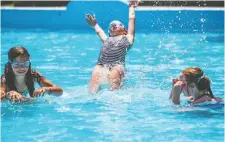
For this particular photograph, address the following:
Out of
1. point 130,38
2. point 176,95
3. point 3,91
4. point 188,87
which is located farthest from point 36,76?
point 130,38

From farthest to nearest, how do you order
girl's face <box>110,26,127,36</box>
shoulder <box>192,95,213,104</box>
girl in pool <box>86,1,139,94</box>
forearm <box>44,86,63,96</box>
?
girl's face <box>110,26,127,36</box> < girl in pool <box>86,1,139,94</box> < shoulder <box>192,95,213,104</box> < forearm <box>44,86,63,96</box>

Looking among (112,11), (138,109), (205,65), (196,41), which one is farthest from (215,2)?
(138,109)

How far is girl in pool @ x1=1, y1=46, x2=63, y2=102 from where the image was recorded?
19.0 ft

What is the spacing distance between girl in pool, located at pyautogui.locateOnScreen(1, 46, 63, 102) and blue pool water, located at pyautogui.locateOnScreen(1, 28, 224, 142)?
26cm

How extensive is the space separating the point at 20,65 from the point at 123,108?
1.30 metres

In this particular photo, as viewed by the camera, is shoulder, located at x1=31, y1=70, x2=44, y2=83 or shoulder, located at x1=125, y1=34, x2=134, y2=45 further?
shoulder, located at x1=125, y1=34, x2=134, y2=45

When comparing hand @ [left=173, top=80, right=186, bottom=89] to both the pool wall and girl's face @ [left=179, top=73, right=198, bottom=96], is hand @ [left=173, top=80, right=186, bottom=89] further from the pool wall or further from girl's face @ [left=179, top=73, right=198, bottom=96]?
the pool wall

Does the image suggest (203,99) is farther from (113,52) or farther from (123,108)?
(113,52)

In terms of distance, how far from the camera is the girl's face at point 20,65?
229 inches

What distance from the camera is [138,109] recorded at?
630 cm

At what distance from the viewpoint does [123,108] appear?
6336mm

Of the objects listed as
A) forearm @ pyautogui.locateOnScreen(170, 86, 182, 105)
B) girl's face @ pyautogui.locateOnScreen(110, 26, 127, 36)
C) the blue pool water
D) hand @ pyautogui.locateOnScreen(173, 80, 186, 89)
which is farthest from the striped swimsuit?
hand @ pyautogui.locateOnScreen(173, 80, 186, 89)

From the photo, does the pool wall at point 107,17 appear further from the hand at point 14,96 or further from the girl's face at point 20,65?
the hand at point 14,96

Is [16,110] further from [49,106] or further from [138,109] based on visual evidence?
[138,109]
